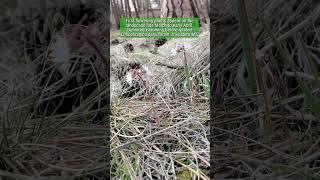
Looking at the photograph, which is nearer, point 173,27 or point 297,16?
point 173,27

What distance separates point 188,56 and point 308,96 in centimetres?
47

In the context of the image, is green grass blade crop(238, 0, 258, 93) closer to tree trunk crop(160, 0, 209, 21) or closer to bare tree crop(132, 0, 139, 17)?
tree trunk crop(160, 0, 209, 21)

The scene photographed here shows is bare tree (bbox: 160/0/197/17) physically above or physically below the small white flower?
above

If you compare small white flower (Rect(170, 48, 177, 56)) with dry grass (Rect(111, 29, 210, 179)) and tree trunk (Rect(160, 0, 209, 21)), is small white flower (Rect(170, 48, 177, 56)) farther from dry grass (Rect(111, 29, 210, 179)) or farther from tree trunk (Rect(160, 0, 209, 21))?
tree trunk (Rect(160, 0, 209, 21))

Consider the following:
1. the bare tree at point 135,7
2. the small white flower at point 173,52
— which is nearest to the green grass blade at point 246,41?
the small white flower at point 173,52

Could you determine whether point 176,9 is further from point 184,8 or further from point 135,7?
point 135,7

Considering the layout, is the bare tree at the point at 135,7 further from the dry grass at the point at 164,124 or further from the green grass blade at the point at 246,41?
the green grass blade at the point at 246,41

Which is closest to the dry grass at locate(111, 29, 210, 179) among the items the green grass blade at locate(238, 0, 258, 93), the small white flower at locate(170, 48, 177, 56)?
the small white flower at locate(170, 48, 177, 56)

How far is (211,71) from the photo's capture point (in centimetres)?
192

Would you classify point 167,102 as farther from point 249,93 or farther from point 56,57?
point 56,57

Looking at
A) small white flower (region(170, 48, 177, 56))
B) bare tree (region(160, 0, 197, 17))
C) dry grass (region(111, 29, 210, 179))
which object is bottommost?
dry grass (region(111, 29, 210, 179))

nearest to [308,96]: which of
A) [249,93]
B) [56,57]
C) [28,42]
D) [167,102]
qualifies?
[249,93]

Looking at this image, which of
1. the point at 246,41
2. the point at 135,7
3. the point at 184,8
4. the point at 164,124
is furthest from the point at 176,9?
the point at 164,124

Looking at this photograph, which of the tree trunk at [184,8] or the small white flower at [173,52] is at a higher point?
the tree trunk at [184,8]
